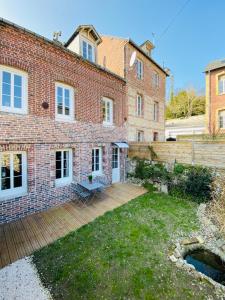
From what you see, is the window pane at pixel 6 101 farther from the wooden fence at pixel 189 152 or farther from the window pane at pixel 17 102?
the wooden fence at pixel 189 152

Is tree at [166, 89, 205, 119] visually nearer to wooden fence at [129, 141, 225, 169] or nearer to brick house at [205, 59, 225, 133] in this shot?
brick house at [205, 59, 225, 133]

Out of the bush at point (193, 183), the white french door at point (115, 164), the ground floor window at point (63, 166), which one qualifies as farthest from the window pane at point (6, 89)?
the bush at point (193, 183)

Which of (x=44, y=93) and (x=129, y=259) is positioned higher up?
(x=44, y=93)

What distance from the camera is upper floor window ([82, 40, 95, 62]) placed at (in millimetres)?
9758

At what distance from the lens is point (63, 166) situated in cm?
806

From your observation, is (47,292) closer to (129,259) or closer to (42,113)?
(129,259)

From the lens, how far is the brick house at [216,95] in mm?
18595

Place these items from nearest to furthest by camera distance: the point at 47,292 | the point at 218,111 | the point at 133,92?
the point at 47,292
the point at 133,92
the point at 218,111

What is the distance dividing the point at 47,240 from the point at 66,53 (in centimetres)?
752

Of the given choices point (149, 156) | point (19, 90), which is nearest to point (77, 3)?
point (19, 90)

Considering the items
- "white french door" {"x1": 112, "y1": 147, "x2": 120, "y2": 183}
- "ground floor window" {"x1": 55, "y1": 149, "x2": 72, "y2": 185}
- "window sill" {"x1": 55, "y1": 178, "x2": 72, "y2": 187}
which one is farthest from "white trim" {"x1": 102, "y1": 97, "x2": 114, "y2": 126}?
"window sill" {"x1": 55, "y1": 178, "x2": 72, "y2": 187}

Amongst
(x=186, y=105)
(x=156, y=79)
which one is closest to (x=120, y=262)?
(x=156, y=79)

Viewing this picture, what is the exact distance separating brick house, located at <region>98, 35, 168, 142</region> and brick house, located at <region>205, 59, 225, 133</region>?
19.2ft

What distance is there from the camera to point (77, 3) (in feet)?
25.4
